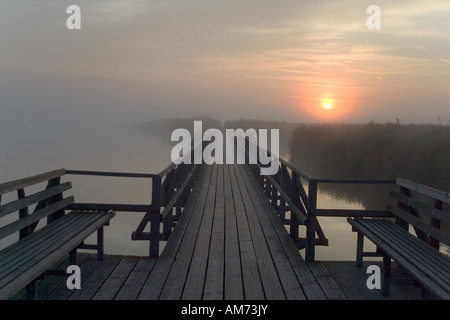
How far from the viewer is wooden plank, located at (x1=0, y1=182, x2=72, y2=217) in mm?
4641

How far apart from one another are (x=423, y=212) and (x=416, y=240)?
36 centimetres

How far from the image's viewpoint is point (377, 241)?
521cm

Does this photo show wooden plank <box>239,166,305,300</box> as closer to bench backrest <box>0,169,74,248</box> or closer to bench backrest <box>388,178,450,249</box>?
bench backrest <box>388,178,450,249</box>

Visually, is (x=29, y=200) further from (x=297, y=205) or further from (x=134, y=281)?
(x=297, y=205)

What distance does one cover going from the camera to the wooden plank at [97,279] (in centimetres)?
471

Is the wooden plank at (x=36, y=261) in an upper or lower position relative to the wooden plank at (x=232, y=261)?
upper

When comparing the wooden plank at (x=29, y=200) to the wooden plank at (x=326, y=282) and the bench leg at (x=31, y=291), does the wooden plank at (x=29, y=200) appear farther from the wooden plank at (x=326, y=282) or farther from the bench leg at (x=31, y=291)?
the wooden plank at (x=326, y=282)

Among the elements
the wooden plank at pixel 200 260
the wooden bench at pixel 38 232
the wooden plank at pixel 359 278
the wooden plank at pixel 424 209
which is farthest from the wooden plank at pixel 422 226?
the wooden bench at pixel 38 232

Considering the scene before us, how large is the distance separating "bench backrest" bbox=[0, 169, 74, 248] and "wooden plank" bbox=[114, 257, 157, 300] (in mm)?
1255

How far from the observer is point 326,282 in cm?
523

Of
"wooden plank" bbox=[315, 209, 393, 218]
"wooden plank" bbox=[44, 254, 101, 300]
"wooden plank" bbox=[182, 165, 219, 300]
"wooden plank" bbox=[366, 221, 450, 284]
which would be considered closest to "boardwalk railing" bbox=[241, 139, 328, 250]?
"wooden plank" bbox=[315, 209, 393, 218]

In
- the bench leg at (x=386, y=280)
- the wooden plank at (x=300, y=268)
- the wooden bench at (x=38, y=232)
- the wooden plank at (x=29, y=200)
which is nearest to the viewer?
the wooden bench at (x=38, y=232)
